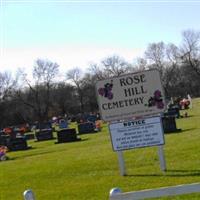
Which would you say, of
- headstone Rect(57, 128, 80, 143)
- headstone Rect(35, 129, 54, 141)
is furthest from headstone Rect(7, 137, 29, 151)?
headstone Rect(35, 129, 54, 141)

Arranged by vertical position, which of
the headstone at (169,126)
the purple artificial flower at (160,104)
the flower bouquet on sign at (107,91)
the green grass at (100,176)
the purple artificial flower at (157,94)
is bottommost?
the green grass at (100,176)

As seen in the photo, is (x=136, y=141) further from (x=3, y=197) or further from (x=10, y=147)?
(x=10, y=147)

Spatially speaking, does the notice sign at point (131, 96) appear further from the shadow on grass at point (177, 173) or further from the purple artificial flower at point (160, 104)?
the shadow on grass at point (177, 173)

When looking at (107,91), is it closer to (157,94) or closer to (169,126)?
(157,94)

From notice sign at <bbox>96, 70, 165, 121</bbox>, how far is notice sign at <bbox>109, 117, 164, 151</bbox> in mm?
195

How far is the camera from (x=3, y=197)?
1303 cm

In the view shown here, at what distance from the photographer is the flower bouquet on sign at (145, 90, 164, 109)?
45.7ft

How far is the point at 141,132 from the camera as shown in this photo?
13977mm

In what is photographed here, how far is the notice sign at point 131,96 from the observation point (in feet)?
45.6

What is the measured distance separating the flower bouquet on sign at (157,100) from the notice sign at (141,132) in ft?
1.04

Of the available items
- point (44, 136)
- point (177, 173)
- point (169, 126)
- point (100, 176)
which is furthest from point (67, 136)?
point (177, 173)

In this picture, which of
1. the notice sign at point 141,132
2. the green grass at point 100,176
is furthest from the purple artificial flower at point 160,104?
the green grass at point 100,176

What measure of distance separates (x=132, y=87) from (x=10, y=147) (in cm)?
2419

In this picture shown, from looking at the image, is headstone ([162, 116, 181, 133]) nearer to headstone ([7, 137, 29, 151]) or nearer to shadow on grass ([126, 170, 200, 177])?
headstone ([7, 137, 29, 151])
